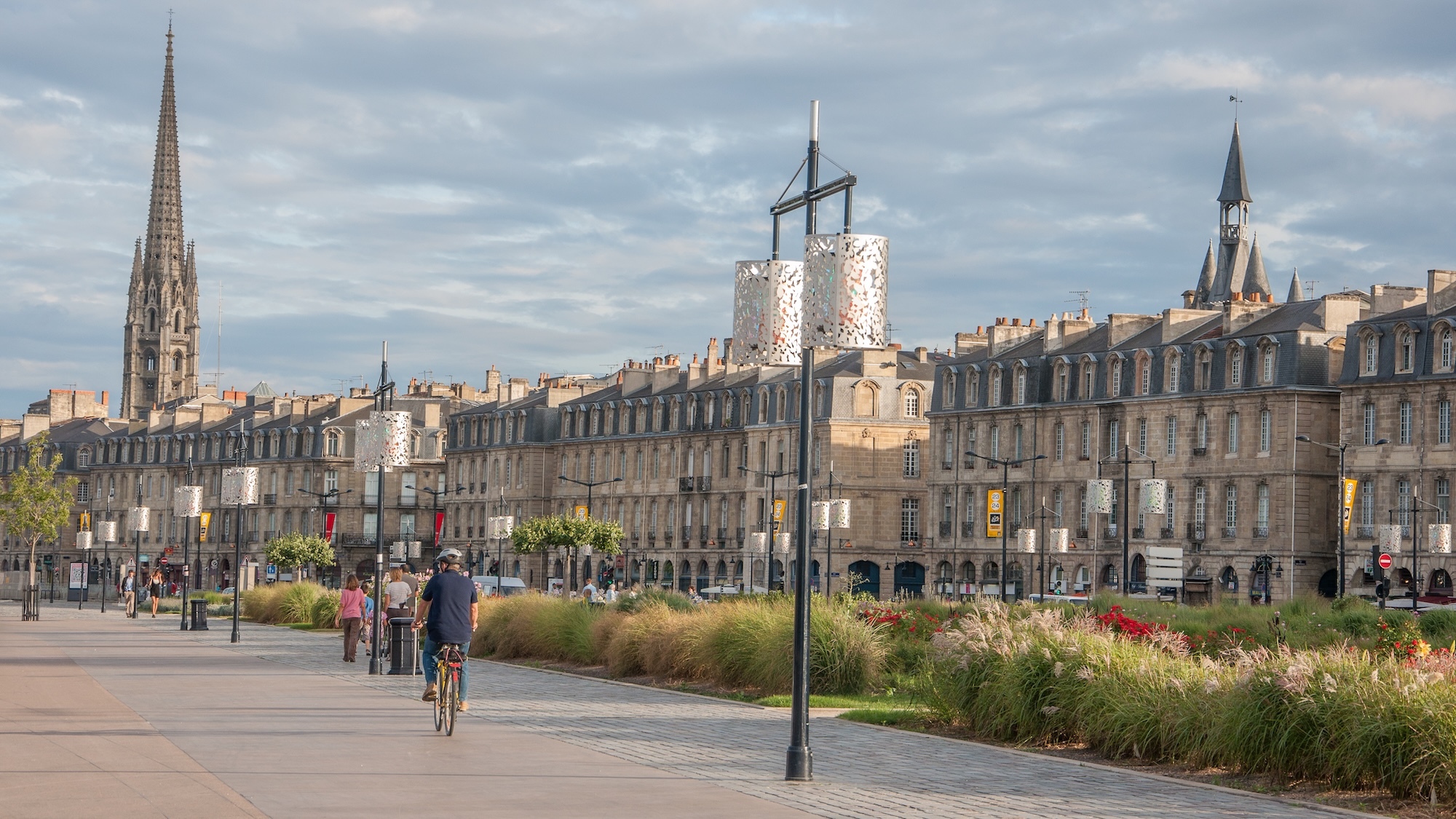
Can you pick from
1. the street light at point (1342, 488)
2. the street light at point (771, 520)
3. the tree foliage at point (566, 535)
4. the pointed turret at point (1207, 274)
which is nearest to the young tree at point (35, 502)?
the tree foliage at point (566, 535)

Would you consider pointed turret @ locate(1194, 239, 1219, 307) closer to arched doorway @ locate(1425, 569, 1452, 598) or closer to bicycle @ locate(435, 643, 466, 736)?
arched doorway @ locate(1425, 569, 1452, 598)

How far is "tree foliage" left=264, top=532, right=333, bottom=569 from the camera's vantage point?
104 meters

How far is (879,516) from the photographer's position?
91500 millimetres

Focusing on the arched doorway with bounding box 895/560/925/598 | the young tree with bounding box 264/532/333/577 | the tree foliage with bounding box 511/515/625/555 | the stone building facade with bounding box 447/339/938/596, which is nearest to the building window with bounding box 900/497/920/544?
the stone building facade with bounding box 447/339/938/596

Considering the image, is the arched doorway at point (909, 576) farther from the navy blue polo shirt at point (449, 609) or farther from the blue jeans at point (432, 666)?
the blue jeans at point (432, 666)

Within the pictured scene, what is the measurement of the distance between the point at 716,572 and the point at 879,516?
10039 millimetres

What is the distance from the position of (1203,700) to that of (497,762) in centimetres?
588

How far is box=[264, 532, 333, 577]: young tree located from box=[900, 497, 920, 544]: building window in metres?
31.1

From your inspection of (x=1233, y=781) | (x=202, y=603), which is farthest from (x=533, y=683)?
(x=202, y=603)

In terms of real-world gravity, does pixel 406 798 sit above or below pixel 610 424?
below

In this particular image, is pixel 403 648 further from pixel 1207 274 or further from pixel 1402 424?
pixel 1207 274

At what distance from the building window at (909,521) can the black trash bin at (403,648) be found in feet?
210

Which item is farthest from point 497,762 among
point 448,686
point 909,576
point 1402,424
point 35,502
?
point 909,576

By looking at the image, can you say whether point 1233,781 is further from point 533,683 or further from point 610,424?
point 610,424
